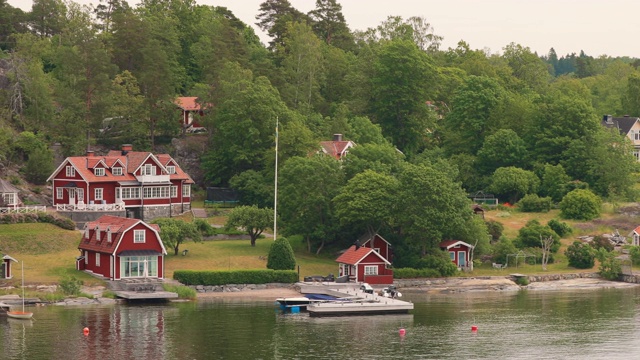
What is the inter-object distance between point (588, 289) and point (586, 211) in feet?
57.4

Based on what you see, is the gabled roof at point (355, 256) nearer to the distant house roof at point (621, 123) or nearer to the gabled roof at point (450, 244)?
the gabled roof at point (450, 244)

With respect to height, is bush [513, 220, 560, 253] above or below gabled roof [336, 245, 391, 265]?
above

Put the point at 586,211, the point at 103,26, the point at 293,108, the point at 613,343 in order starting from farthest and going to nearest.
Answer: the point at 103,26
the point at 293,108
the point at 586,211
the point at 613,343

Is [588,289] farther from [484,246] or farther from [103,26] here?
[103,26]

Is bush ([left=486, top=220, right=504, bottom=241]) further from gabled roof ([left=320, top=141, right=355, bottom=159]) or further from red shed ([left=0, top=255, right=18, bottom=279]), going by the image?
red shed ([left=0, top=255, right=18, bottom=279])

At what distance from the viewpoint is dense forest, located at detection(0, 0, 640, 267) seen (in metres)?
99.6

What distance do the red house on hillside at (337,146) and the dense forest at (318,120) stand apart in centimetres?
236

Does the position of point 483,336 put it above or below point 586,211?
below

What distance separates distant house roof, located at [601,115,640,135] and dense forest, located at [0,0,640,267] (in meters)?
11.8

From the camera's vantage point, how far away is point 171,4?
157875 mm

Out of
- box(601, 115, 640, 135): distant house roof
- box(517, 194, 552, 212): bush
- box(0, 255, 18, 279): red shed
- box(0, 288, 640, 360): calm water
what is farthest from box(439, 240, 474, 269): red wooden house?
box(601, 115, 640, 135): distant house roof

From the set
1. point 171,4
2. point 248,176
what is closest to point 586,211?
point 248,176

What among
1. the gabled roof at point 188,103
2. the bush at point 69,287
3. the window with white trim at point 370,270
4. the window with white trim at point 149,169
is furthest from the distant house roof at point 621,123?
the bush at point 69,287

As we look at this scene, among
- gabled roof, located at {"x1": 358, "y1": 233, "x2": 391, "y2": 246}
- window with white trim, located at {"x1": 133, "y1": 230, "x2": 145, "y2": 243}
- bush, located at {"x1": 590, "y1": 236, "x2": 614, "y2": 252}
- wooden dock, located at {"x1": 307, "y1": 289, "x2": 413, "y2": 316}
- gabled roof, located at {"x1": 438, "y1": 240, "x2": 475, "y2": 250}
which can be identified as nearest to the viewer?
wooden dock, located at {"x1": 307, "y1": 289, "x2": 413, "y2": 316}
